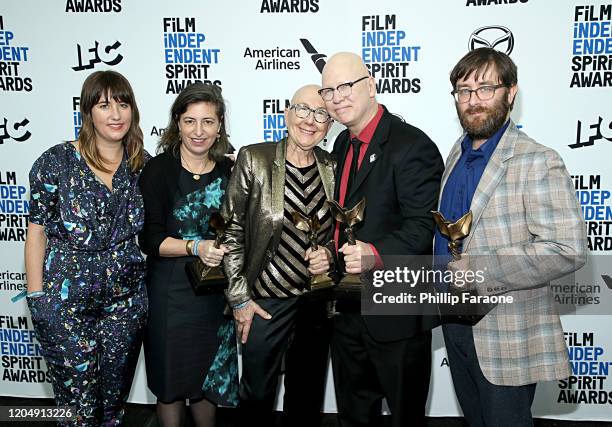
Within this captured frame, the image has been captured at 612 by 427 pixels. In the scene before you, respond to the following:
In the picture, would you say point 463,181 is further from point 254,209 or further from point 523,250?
point 254,209

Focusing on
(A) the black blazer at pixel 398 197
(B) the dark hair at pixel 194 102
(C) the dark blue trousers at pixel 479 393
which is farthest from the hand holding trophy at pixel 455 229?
(B) the dark hair at pixel 194 102

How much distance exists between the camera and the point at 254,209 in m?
2.61

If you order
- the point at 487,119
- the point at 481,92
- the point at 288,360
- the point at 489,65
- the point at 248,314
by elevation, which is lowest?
the point at 288,360

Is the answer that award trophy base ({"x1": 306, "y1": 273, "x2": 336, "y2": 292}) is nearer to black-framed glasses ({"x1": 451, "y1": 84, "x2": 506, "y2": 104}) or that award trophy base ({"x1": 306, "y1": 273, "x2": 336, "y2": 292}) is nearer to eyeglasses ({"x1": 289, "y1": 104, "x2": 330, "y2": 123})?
eyeglasses ({"x1": 289, "y1": 104, "x2": 330, "y2": 123})

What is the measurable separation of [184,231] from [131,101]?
0.71 meters

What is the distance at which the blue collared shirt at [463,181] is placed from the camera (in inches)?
87.4

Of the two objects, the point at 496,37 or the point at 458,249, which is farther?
the point at 496,37

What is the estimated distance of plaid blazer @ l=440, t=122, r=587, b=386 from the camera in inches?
78.9

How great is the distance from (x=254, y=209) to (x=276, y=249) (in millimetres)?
224

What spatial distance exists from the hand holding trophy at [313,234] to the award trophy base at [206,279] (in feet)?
1.53

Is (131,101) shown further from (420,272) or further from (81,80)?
(420,272)

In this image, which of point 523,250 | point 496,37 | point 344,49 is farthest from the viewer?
point 344,49

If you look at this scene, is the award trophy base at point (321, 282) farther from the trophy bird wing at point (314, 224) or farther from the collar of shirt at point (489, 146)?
the collar of shirt at point (489, 146)

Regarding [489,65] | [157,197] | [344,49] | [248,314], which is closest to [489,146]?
[489,65]
